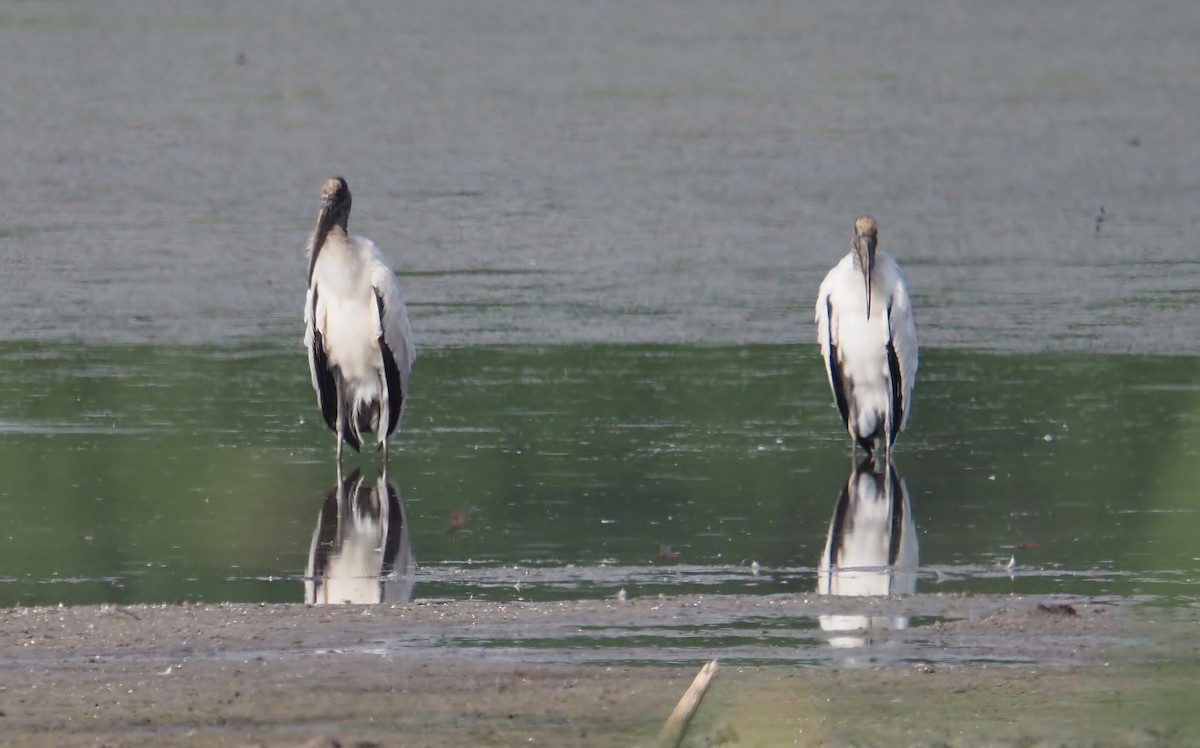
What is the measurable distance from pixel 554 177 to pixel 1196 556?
12.0 meters

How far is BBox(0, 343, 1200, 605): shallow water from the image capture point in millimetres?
8156

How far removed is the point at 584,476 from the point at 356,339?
1.30 metres

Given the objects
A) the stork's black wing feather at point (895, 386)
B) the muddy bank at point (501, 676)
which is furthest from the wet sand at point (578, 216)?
the stork's black wing feather at point (895, 386)

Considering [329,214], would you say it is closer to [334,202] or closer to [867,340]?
[334,202]

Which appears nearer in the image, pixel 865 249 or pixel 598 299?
pixel 865 249

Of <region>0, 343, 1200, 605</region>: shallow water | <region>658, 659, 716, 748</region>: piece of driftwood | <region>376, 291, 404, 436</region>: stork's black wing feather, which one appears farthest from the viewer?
<region>376, 291, 404, 436</region>: stork's black wing feather

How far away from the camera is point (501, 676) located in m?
6.54

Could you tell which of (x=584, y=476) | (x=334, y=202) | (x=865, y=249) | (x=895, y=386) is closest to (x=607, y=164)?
(x=334, y=202)

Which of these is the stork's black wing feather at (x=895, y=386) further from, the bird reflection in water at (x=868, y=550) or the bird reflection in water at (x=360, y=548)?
the bird reflection in water at (x=360, y=548)

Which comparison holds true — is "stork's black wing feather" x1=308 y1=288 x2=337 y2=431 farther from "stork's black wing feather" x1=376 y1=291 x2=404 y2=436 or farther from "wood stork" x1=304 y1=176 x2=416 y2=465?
"stork's black wing feather" x1=376 y1=291 x2=404 y2=436

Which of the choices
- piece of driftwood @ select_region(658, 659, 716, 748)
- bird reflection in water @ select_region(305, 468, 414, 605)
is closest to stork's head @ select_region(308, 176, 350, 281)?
bird reflection in water @ select_region(305, 468, 414, 605)

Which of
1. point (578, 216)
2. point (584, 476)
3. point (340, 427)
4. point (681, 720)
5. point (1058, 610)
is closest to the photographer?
point (681, 720)

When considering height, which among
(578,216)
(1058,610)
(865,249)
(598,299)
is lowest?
(1058,610)

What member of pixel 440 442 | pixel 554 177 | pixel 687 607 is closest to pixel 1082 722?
pixel 687 607
